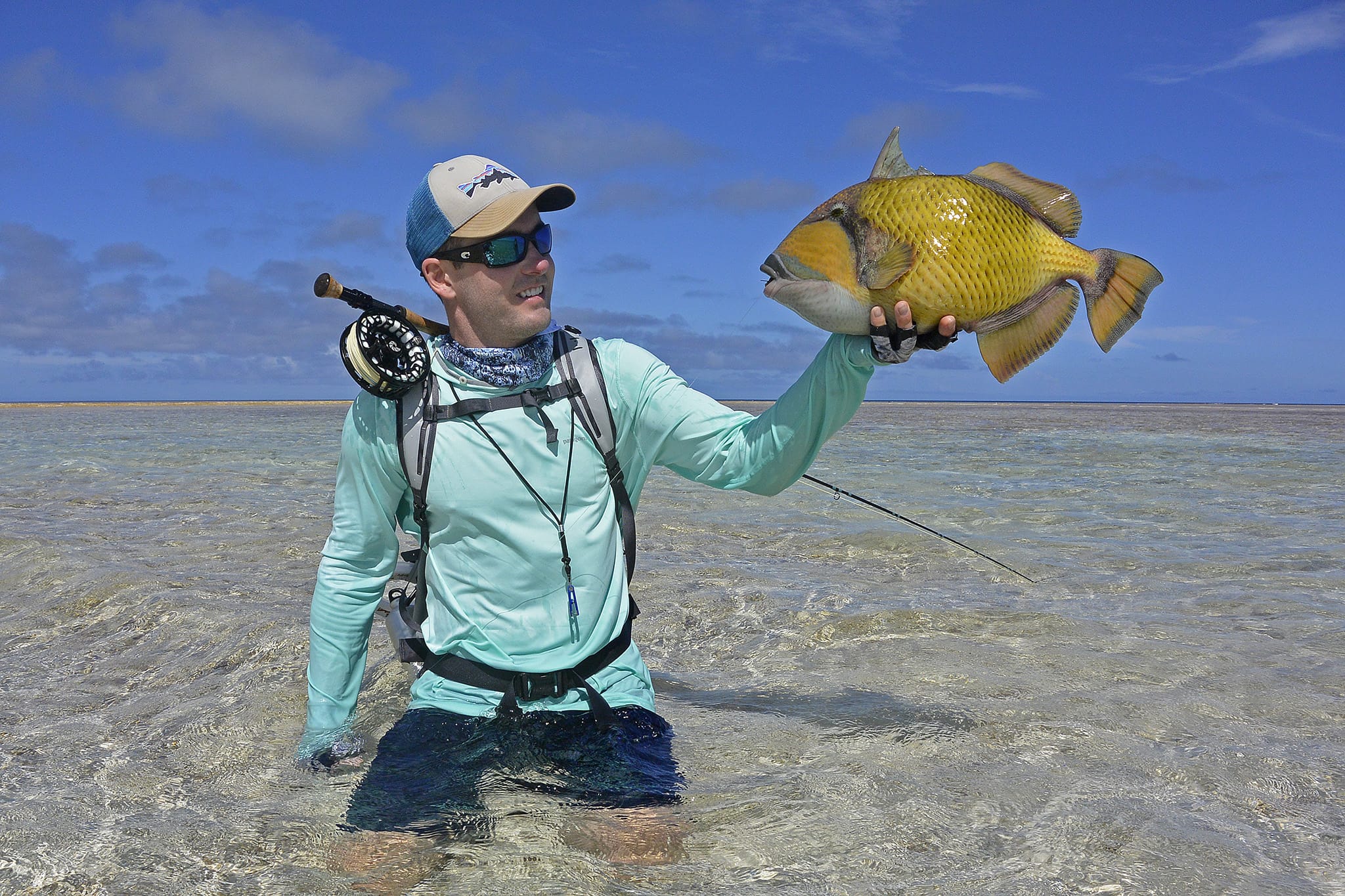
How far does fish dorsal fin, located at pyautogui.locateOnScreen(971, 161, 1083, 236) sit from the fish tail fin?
0.34 ft

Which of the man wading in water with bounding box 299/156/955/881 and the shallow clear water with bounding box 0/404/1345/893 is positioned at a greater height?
the man wading in water with bounding box 299/156/955/881

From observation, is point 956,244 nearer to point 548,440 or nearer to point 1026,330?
point 1026,330

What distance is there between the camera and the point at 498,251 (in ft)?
10.1

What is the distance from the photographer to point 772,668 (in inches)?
213

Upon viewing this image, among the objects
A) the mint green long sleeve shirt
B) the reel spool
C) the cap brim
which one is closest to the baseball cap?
the cap brim

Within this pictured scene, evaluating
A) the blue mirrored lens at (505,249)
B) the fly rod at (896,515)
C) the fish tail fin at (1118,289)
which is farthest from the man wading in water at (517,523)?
the fish tail fin at (1118,289)

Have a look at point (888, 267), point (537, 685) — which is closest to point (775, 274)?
point (888, 267)

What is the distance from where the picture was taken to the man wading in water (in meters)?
3.04

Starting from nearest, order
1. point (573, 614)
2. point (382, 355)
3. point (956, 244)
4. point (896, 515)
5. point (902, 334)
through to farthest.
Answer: point (956, 244), point (902, 334), point (382, 355), point (573, 614), point (896, 515)

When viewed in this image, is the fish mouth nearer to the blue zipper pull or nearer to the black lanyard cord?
the black lanyard cord

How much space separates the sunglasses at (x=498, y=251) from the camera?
121 inches

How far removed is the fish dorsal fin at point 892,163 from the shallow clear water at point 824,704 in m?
2.00

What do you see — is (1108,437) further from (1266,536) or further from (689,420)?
(689,420)

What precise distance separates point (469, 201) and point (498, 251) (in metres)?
0.20
